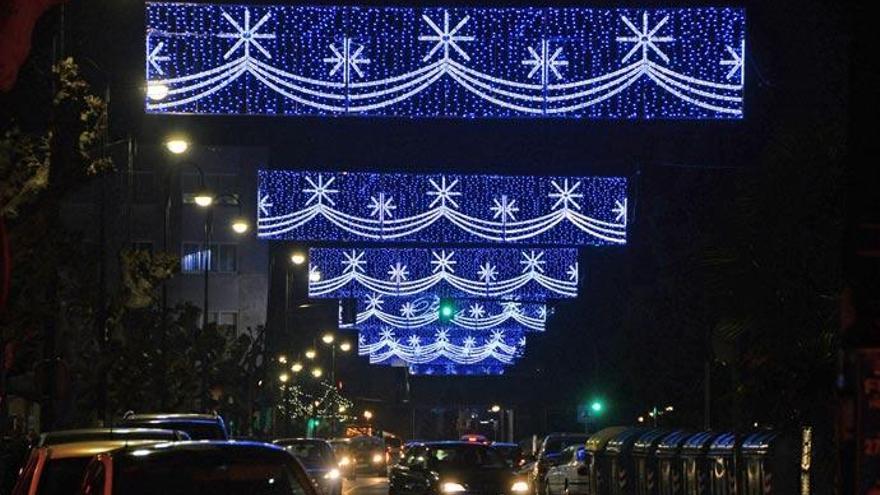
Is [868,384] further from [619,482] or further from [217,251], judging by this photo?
[217,251]

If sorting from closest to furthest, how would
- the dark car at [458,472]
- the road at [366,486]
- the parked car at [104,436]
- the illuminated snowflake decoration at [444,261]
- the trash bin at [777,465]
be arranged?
the parked car at [104,436] → the trash bin at [777,465] → the dark car at [458,472] → the road at [366,486] → the illuminated snowflake decoration at [444,261]

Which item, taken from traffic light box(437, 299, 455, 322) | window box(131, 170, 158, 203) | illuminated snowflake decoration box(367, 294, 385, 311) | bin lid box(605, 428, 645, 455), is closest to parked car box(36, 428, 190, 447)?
bin lid box(605, 428, 645, 455)

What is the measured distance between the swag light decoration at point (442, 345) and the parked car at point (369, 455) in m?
42.5

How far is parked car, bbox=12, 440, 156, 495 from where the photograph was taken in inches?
Answer: 669

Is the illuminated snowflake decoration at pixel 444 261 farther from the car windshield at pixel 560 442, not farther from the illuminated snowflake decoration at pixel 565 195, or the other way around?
the car windshield at pixel 560 442

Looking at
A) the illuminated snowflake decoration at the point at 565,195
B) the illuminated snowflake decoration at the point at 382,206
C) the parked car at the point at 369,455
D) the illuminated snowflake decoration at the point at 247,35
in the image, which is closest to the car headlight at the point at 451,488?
the illuminated snowflake decoration at the point at 247,35

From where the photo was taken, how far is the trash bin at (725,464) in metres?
26.6

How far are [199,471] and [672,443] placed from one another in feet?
65.5

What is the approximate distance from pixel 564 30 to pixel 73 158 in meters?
9.14

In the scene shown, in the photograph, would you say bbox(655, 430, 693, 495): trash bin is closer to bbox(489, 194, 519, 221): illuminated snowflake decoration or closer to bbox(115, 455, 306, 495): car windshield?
bbox(115, 455, 306, 495): car windshield

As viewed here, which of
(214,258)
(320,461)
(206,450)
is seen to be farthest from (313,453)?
(214,258)

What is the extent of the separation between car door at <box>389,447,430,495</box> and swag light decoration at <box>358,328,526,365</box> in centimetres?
7760

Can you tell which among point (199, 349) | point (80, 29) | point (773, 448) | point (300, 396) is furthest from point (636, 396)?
point (300, 396)

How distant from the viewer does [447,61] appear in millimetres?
34781
